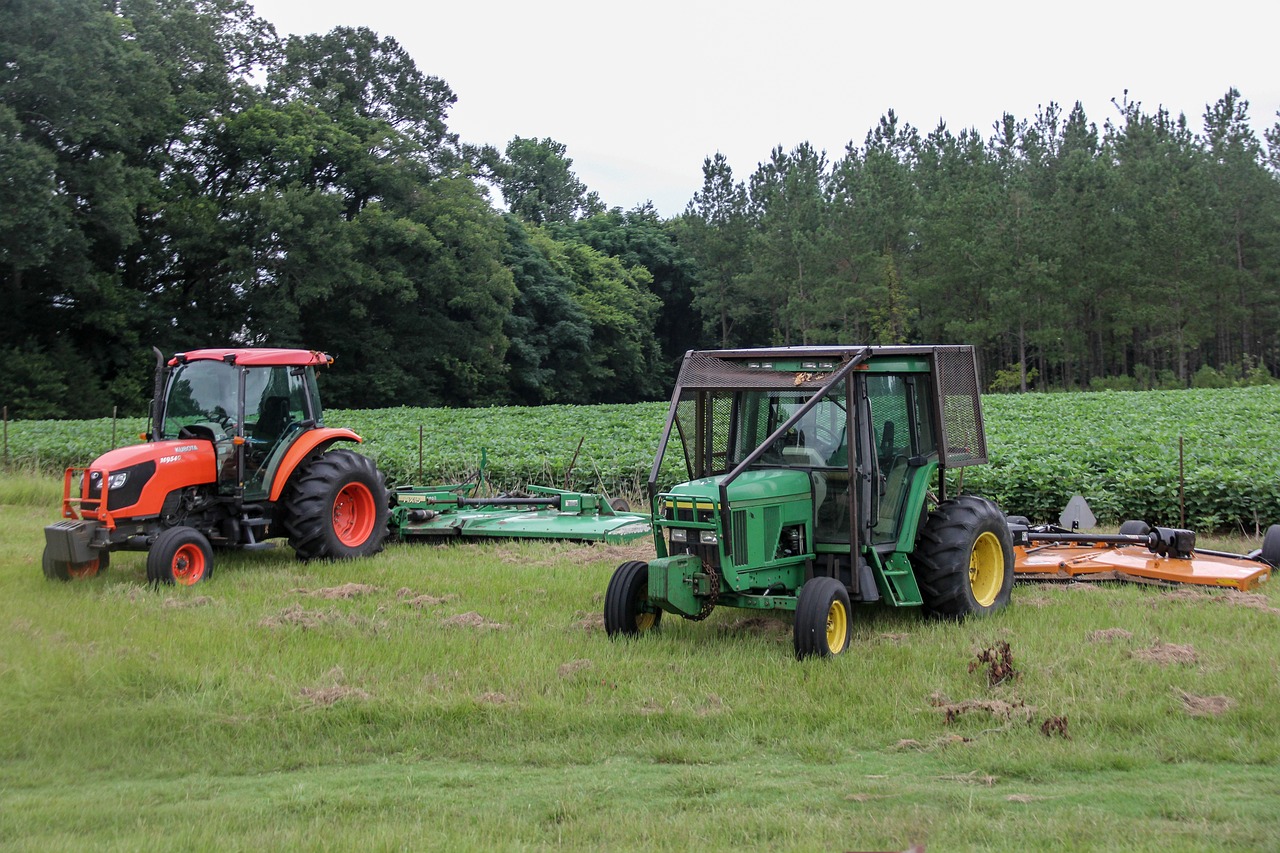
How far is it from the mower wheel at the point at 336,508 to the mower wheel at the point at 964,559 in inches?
242

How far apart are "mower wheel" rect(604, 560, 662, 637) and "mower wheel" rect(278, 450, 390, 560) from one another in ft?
14.6

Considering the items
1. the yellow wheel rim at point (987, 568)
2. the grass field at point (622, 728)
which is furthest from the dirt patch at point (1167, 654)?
the yellow wheel rim at point (987, 568)

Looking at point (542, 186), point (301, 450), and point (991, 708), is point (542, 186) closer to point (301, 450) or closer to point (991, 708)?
point (301, 450)

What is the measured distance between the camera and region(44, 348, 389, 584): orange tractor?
10617mm

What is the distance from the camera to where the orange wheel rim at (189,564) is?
1059cm

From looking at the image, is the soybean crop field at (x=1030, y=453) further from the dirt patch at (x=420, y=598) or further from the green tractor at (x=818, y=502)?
the dirt patch at (x=420, y=598)

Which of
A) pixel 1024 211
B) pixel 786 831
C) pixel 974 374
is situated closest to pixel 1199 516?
pixel 974 374

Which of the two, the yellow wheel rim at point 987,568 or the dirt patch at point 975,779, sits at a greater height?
the yellow wheel rim at point 987,568

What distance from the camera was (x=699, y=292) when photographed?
238 ft

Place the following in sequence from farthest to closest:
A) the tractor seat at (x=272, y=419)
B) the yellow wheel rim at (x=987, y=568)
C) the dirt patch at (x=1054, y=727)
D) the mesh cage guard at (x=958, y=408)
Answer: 1. the tractor seat at (x=272, y=419)
2. the yellow wheel rim at (x=987, y=568)
3. the mesh cage guard at (x=958, y=408)
4. the dirt patch at (x=1054, y=727)

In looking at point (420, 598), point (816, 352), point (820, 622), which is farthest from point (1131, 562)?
point (420, 598)

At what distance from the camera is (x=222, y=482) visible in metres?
11.4

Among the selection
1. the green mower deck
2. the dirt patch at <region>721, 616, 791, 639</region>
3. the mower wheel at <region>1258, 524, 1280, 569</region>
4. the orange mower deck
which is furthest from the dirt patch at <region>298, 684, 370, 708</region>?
the mower wheel at <region>1258, 524, 1280, 569</region>

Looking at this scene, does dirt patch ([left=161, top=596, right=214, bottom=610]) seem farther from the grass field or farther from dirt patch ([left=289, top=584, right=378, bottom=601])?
dirt patch ([left=289, top=584, right=378, bottom=601])
